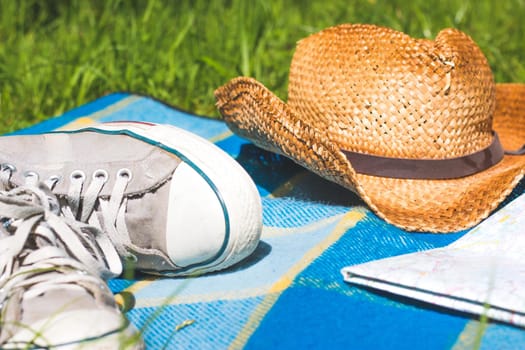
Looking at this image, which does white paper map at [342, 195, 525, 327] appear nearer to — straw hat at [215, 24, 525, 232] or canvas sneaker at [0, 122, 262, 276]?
straw hat at [215, 24, 525, 232]

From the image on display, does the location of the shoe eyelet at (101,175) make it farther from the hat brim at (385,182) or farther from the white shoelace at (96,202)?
the hat brim at (385,182)

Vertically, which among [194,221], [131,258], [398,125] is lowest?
[131,258]

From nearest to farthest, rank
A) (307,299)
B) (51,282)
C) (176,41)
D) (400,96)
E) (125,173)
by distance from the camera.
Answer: (51,282) < (307,299) < (125,173) < (400,96) < (176,41)

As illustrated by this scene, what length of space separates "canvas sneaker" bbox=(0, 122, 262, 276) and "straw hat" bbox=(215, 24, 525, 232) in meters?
0.27

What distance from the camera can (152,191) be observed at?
1.41 m

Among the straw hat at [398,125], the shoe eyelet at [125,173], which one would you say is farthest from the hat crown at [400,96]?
the shoe eyelet at [125,173]

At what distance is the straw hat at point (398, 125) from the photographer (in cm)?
167

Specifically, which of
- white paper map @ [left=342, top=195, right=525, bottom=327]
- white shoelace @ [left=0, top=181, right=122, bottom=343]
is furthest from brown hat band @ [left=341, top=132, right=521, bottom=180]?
white shoelace @ [left=0, top=181, right=122, bottom=343]

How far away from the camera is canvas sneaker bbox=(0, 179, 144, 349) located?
111cm

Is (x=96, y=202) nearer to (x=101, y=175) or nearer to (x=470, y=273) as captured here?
(x=101, y=175)

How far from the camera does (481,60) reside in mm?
A: 1833

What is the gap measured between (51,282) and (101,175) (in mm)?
317

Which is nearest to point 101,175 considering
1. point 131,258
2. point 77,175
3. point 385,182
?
point 77,175

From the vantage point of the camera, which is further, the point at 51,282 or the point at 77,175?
the point at 77,175
